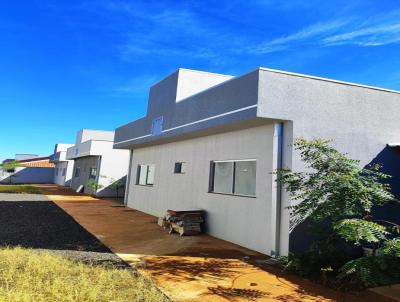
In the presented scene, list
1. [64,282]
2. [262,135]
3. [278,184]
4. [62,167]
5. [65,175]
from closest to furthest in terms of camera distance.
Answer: [64,282], [278,184], [262,135], [65,175], [62,167]

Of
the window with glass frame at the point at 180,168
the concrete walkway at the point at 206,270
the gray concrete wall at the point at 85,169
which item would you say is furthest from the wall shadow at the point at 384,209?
the gray concrete wall at the point at 85,169

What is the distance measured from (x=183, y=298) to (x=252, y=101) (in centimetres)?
515

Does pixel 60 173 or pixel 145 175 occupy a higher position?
pixel 60 173

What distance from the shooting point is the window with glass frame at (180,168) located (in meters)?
13.5

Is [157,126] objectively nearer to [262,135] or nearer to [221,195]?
[221,195]

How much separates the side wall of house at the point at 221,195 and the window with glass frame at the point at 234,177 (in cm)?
20

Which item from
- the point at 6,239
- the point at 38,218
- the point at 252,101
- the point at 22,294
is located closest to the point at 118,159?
the point at 38,218

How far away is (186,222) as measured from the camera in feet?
35.7

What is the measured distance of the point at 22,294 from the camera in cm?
457

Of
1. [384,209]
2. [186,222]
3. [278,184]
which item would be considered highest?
[278,184]

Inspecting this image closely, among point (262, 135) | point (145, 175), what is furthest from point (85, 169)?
point (262, 135)

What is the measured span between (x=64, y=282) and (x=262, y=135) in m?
6.20

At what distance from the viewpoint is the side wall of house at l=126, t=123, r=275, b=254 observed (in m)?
8.71

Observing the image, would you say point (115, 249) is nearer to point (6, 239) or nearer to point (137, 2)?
point (6, 239)
